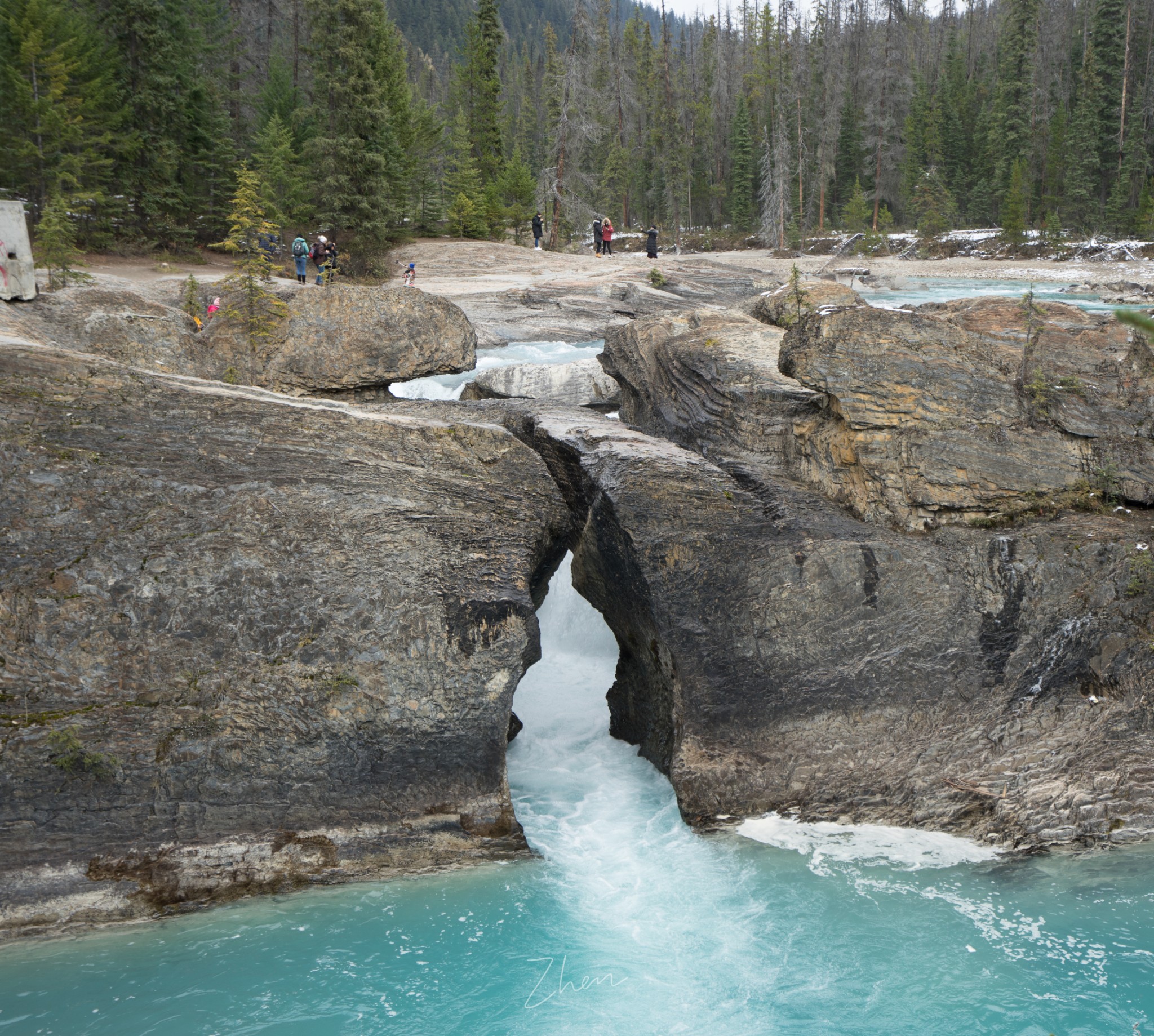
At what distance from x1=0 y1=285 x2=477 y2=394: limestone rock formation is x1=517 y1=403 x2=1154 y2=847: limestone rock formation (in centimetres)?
583

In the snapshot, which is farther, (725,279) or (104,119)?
(725,279)

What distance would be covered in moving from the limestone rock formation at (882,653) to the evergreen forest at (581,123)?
10916mm

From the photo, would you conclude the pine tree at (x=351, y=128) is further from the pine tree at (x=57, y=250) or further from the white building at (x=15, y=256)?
the white building at (x=15, y=256)

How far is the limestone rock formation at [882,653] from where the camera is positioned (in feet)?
31.3

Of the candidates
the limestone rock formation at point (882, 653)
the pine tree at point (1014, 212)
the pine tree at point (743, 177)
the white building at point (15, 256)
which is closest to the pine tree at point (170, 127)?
the white building at point (15, 256)

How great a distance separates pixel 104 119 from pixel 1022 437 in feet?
93.3

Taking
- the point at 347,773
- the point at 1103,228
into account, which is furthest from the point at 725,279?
the point at 1103,228

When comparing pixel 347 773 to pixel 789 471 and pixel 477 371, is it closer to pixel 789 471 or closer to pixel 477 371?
pixel 789 471

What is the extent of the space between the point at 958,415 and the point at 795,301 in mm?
5893

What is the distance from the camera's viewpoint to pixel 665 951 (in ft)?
26.8

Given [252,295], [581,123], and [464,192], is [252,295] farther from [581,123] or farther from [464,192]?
[464,192]

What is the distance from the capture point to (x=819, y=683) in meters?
9.89

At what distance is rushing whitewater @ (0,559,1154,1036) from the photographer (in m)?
7.39

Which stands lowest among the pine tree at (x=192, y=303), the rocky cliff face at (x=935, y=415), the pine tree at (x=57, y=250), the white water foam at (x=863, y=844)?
the white water foam at (x=863, y=844)
